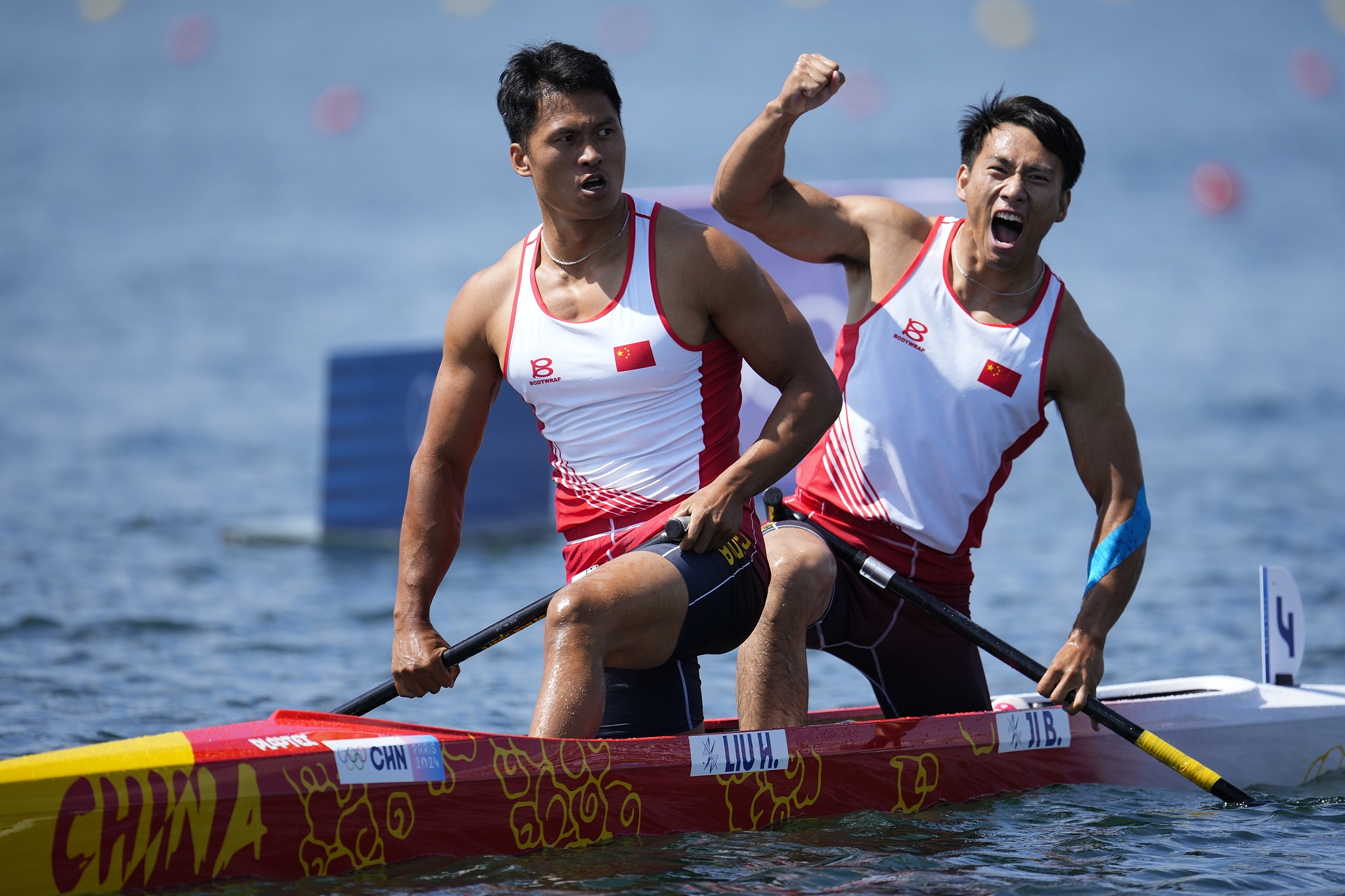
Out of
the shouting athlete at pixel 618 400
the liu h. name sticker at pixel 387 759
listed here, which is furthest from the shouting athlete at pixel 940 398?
the liu h. name sticker at pixel 387 759

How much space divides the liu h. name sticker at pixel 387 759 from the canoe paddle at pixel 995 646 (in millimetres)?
1415

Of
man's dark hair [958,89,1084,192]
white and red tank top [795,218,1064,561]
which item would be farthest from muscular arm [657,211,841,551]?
man's dark hair [958,89,1084,192]

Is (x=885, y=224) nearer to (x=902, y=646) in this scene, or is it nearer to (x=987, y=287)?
(x=987, y=287)

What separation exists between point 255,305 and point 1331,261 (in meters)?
17.8

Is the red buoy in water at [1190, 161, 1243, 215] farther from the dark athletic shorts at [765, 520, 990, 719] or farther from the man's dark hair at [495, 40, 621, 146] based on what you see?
the man's dark hair at [495, 40, 621, 146]

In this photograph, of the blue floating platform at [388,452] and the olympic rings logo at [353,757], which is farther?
the blue floating platform at [388,452]

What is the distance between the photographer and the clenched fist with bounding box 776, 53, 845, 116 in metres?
4.10

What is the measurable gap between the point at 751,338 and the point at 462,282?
2339 centimetres

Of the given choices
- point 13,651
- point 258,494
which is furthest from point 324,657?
point 258,494

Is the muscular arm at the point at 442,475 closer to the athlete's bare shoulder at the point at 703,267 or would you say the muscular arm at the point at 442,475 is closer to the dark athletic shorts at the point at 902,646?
the athlete's bare shoulder at the point at 703,267

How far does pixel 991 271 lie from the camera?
14.6 feet

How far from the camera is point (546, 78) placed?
3699 mm

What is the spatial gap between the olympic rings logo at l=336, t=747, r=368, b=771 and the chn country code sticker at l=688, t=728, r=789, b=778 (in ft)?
2.80

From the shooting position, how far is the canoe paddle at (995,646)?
439cm
